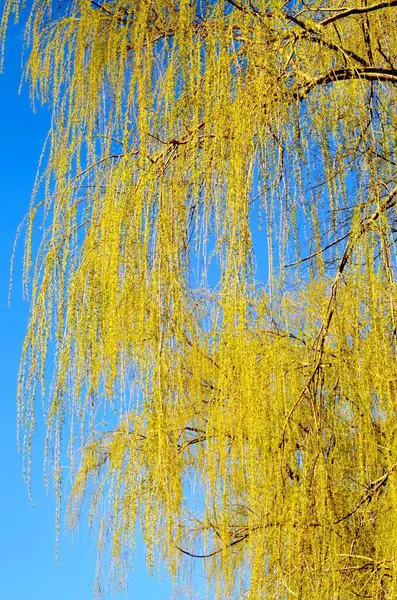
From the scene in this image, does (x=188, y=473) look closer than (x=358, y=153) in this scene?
No

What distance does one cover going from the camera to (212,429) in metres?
2.02

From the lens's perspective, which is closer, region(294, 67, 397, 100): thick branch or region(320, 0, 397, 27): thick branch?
region(294, 67, 397, 100): thick branch

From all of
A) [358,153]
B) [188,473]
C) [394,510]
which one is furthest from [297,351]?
[394,510]

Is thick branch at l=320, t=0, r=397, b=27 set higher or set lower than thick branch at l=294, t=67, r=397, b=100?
higher

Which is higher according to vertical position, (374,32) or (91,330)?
(374,32)

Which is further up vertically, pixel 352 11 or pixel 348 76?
pixel 352 11

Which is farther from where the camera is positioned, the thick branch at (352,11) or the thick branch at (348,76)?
the thick branch at (352,11)

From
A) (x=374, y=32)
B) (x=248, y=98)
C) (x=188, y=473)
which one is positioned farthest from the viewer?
(x=188, y=473)

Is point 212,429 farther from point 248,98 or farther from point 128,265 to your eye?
point 248,98

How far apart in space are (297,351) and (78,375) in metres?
1.61

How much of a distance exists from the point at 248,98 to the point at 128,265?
18.5 inches

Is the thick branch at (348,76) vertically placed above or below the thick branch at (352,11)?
below

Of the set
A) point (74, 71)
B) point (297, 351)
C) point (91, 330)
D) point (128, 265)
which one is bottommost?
point (91, 330)

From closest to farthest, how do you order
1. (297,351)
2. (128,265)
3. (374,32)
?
(128,265)
(374,32)
(297,351)
